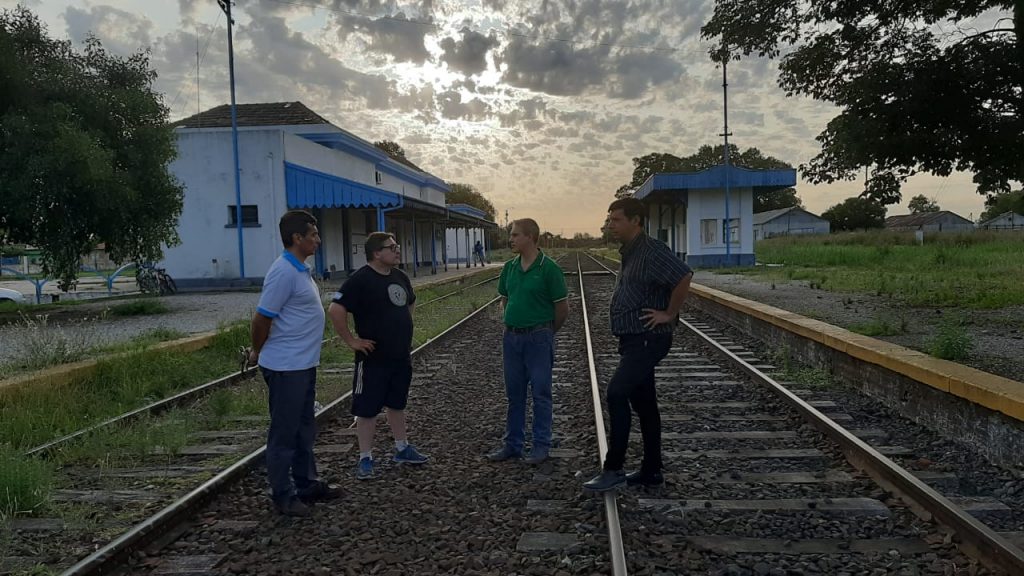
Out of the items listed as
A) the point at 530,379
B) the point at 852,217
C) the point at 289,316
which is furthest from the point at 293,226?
the point at 852,217

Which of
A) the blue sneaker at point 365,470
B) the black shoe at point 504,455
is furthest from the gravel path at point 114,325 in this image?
the black shoe at point 504,455

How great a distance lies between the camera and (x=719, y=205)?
31.4 m

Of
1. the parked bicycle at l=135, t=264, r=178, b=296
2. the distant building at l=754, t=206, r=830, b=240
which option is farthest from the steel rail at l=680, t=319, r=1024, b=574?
the distant building at l=754, t=206, r=830, b=240

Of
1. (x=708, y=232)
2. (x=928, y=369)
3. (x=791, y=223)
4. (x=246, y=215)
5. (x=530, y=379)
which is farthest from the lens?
(x=791, y=223)

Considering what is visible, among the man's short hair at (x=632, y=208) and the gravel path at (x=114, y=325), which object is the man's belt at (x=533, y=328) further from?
the gravel path at (x=114, y=325)

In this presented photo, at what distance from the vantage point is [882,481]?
438 centimetres

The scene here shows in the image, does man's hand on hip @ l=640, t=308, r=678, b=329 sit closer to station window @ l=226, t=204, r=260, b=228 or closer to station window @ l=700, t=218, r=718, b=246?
station window @ l=226, t=204, r=260, b=228

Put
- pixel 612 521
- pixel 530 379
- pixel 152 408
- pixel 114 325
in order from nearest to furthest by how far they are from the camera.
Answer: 1. pixel 612 521
2. pixel 530 379
3. pixel 152 408
4. pixel 114 325

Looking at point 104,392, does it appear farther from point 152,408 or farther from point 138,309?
point 138,309

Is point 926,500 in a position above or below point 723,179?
below

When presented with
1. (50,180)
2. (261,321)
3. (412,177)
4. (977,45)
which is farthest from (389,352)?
(412,177)

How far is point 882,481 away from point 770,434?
1.31 metres

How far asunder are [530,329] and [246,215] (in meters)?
22.4

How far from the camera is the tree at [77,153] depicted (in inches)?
532
